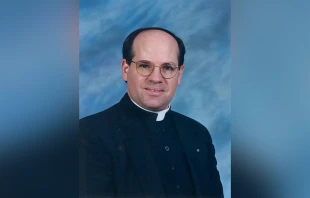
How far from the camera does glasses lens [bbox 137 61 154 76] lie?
8.94ft

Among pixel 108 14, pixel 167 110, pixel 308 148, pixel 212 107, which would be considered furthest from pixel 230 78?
pixel 108 14

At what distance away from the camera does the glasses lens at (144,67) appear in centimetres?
272

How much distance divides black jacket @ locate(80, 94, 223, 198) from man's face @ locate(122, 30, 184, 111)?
88mm

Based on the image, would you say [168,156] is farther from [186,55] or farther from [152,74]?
[186,55]

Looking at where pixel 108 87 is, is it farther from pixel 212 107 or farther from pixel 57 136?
pixel 212 107

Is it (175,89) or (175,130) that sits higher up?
(175,89)

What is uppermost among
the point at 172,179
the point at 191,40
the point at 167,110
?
the point at 191,40

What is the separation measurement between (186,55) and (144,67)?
0.27m

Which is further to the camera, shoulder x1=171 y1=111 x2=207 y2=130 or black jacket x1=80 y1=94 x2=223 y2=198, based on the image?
shoulder x1=171 y1=111 x2=207 y2=130

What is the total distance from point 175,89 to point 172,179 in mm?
544

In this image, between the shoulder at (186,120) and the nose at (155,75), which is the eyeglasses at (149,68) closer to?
the nose at (155,75)

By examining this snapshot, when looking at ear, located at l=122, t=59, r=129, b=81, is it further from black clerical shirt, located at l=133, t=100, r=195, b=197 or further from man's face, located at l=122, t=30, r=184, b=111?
black clerical shirt, located at l=133, t=100, r=195, b=197

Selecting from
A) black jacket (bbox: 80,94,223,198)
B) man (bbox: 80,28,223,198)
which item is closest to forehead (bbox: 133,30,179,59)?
man (bbox: 80,28,223,198)

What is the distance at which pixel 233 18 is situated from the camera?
9.07 feet
